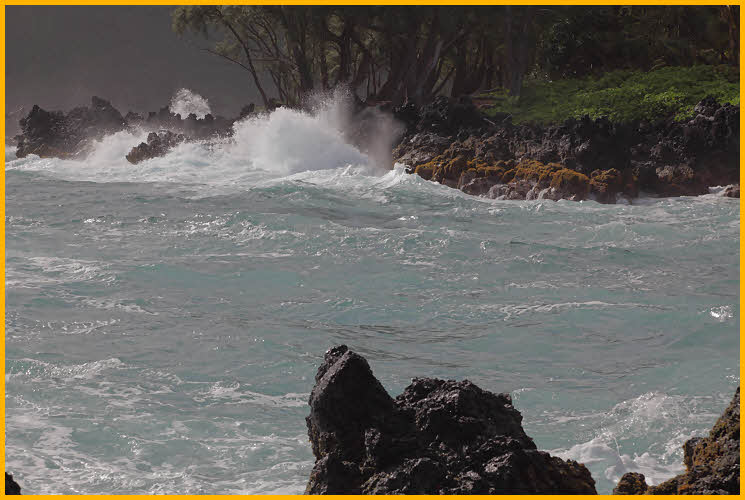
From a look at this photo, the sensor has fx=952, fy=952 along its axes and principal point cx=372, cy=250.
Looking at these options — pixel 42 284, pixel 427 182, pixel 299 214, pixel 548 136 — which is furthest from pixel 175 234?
pixel 548 136

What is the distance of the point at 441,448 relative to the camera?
4.91 metres

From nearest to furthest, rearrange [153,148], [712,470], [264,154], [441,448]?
[712,470]
[441,448]
[264,154]
[153,148]

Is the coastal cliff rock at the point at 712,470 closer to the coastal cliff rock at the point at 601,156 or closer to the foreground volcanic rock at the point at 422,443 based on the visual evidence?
the foreground volcanic rock at the point at 422,443

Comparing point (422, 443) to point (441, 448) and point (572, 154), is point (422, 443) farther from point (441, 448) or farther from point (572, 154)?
point (572, 154)

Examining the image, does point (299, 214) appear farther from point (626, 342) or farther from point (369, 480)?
point (369, 480)

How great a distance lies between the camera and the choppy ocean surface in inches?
271

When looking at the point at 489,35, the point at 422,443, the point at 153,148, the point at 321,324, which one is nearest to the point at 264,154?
the point at 153,148

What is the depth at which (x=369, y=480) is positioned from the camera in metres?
4.82

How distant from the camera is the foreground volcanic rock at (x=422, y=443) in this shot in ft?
15.2

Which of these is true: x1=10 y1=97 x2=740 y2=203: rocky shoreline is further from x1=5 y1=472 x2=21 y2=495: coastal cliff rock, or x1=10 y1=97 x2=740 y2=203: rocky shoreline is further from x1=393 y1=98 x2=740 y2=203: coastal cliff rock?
x1=5 y1=472 x2=21 y2=495: coastal cliff rock

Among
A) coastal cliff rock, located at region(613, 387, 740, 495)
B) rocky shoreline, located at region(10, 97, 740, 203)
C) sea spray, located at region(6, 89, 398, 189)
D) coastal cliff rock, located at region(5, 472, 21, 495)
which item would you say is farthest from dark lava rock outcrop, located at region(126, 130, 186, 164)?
coastal cliff rock, located at region(613, 387, 740, 495)

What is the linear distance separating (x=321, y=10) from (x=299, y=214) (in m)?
17.3

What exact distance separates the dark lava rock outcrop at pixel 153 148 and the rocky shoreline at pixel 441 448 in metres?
29.4

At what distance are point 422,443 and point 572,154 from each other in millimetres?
19566
